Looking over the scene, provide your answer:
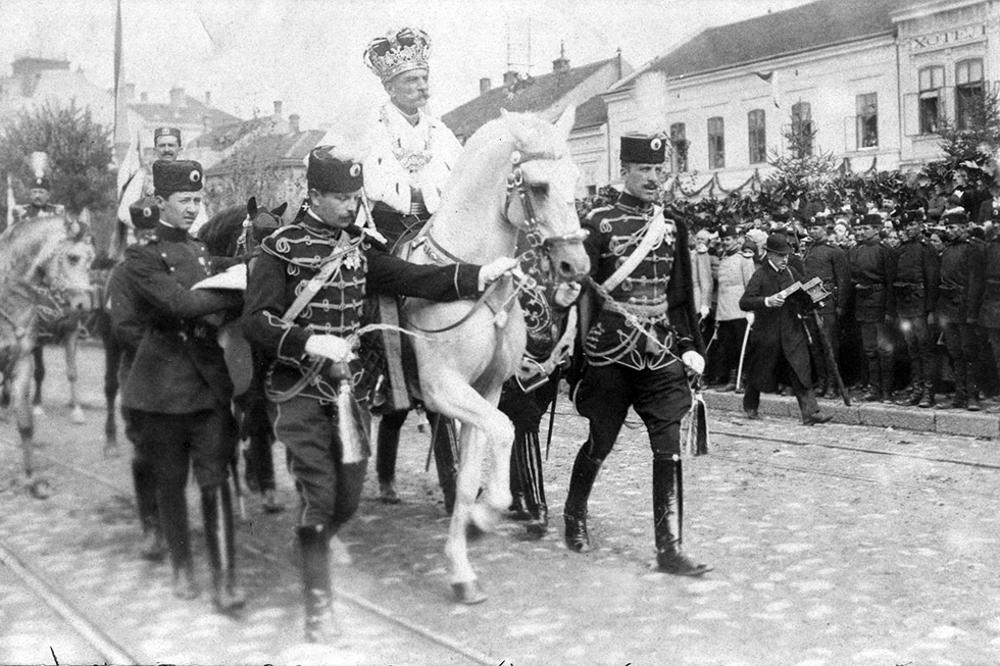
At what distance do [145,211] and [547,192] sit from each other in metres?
1.74

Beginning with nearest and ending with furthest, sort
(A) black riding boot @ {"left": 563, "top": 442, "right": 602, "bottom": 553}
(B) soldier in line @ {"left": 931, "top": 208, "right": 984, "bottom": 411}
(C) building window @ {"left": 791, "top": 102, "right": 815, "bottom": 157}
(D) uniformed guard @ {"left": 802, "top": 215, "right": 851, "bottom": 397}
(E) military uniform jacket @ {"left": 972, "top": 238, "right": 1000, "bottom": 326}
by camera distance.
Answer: (A) black riding boot @ {"left": 563, "top": 442, "right": 602, "bottom": 553}, (E) military uniform jacket @ {"left": 972, "top": 238, "right": 1000, "bottom": 326}, (B) soldier in line @ {"left": 931, "top": 208, "right": 984, "bottom": 411}, (D) uniformed guard @ {"left": 802, "top": 215, "right": 851, "bottom": 397}, (C) building window @ {"left": 791, "top": 102, "right": 815, "bottom": 157}

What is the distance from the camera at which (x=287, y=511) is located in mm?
7328

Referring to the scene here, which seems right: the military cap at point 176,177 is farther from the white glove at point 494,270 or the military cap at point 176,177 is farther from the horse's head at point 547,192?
the horse's head at point 547,192

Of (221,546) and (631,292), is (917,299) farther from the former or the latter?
(221,546)

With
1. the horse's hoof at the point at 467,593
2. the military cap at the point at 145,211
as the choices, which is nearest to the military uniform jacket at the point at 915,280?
the horse's hoof at the point at 467,593

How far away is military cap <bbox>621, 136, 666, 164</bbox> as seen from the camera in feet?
21.6

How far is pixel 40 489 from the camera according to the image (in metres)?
6.24

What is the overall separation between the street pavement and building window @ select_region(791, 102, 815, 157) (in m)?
8.54

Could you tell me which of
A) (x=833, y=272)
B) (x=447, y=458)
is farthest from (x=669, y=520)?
(x=833, y=272)

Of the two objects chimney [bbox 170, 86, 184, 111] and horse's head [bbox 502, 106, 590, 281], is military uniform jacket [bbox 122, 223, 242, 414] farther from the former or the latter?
horse's head [bbox 502, 106, 590, 281]

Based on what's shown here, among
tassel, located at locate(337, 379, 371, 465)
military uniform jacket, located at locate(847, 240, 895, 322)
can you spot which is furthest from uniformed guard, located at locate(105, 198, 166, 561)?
military uniform jacket, located at locate(847, 240, 895, 322)

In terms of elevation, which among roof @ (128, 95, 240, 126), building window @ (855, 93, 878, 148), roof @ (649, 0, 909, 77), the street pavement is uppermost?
roof @ (649, 0, 909, 77)

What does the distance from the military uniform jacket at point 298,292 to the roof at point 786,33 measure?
7.41 meters

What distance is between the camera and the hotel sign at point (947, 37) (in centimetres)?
1739
